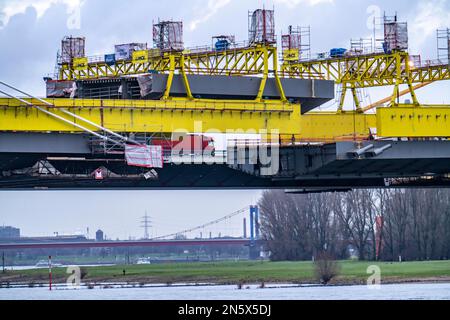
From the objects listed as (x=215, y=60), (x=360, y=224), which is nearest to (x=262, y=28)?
(x=215, y=60)

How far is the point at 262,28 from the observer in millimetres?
78500

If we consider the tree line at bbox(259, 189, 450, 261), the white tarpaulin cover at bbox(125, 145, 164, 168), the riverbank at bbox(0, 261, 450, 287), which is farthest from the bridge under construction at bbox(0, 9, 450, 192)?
the tree line at bbox(259, 189, 450, 261)

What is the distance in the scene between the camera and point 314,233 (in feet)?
500

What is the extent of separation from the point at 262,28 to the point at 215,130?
11258 mm

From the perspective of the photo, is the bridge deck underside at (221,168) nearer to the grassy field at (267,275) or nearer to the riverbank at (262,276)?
the riverbank at (262,276)

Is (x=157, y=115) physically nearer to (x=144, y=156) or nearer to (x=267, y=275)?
(x=144, y=156)

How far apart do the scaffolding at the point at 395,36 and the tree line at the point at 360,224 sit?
50.0 m

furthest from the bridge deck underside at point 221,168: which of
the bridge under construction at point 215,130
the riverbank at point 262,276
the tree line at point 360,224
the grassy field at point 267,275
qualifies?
the tree line at point 360,224

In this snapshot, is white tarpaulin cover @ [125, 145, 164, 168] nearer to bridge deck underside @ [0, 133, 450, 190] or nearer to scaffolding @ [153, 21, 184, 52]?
bridge deck underside @ [0, 133, 450, 190]

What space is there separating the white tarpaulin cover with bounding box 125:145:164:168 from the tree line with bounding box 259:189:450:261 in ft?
223

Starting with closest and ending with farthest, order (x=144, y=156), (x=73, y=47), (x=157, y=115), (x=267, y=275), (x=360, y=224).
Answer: (x=144, y=156), (x=157, y=115), (x=73, y=47), (x=267, y=275), (x=360, y=224)
